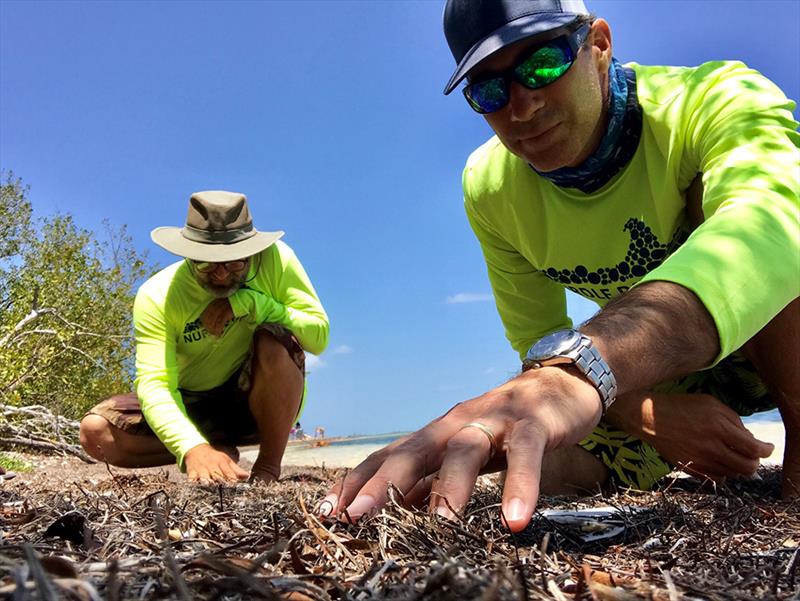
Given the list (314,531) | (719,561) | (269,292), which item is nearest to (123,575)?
(314,531)

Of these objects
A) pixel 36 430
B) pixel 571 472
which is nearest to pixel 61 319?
pixel 36 430

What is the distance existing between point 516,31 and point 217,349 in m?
3.24

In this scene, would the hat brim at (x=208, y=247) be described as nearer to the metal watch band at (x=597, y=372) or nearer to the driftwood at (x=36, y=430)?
the metal watch band at (x=597, y=372)

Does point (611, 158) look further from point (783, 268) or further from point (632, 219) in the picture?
point (783, 268)

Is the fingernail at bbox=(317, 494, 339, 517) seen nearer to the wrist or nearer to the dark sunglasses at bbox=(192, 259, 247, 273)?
the wrist

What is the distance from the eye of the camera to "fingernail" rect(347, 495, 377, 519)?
1.14 metres

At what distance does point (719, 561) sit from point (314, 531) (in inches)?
25.3

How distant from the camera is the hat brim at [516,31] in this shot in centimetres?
215

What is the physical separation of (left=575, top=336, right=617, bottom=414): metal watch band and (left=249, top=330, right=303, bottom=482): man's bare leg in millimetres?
3284

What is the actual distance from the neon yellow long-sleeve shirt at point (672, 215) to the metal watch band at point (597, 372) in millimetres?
303

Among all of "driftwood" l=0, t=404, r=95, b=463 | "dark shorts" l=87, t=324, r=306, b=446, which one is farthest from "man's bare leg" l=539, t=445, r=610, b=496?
"driftwood" l=0, t=404, r=95, b=463

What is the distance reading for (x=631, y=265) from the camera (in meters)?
2.60

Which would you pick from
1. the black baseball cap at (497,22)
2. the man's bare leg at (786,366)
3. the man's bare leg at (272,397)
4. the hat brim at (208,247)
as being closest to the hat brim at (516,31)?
the black baseball cap at (497,22)

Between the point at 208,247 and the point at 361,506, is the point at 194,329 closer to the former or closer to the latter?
the point at 208,247
